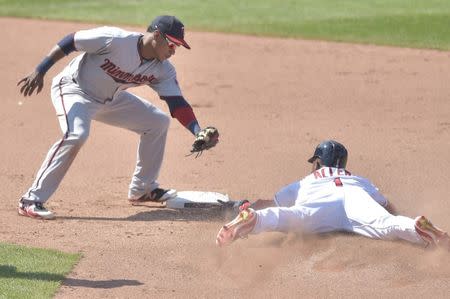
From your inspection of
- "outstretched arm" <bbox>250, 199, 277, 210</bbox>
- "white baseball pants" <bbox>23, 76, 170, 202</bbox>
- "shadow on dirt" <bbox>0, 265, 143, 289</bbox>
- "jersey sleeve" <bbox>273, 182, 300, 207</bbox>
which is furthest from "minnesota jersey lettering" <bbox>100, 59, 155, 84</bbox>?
"shadow on dirt" <bbox>0, 265, 143, 289</bbox>

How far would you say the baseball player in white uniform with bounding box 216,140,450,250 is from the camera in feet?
22.3

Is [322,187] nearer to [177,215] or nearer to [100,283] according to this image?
[177,215]

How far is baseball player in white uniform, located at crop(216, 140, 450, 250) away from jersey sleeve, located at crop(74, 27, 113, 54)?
5.45 ft

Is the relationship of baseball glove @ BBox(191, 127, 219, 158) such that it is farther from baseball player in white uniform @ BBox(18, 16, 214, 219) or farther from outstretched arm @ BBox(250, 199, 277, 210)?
outstretched arm @ BBox(250, 199, 277, 210)

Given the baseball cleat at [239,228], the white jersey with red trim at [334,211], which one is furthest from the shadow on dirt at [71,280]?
the white jersey with red trim at [334,211]

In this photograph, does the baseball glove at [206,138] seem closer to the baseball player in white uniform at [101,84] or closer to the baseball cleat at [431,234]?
the baseball player in white uniform at [101,84]

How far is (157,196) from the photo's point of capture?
8484mm

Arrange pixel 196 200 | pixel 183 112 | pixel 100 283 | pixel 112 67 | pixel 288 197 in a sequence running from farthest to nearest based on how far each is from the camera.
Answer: pixel 196 200 < pixel 183 112 < pixel 112 67 < pixel 288 197 < pixel 100 283

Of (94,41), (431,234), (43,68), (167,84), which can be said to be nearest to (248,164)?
(167,84)

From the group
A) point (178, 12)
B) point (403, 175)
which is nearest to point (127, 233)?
point (403, 175)

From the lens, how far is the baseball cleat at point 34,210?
7797 millimetres

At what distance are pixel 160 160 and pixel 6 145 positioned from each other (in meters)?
2.21

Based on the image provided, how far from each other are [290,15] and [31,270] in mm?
10112

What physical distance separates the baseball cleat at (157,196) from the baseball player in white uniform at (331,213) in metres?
0.91
